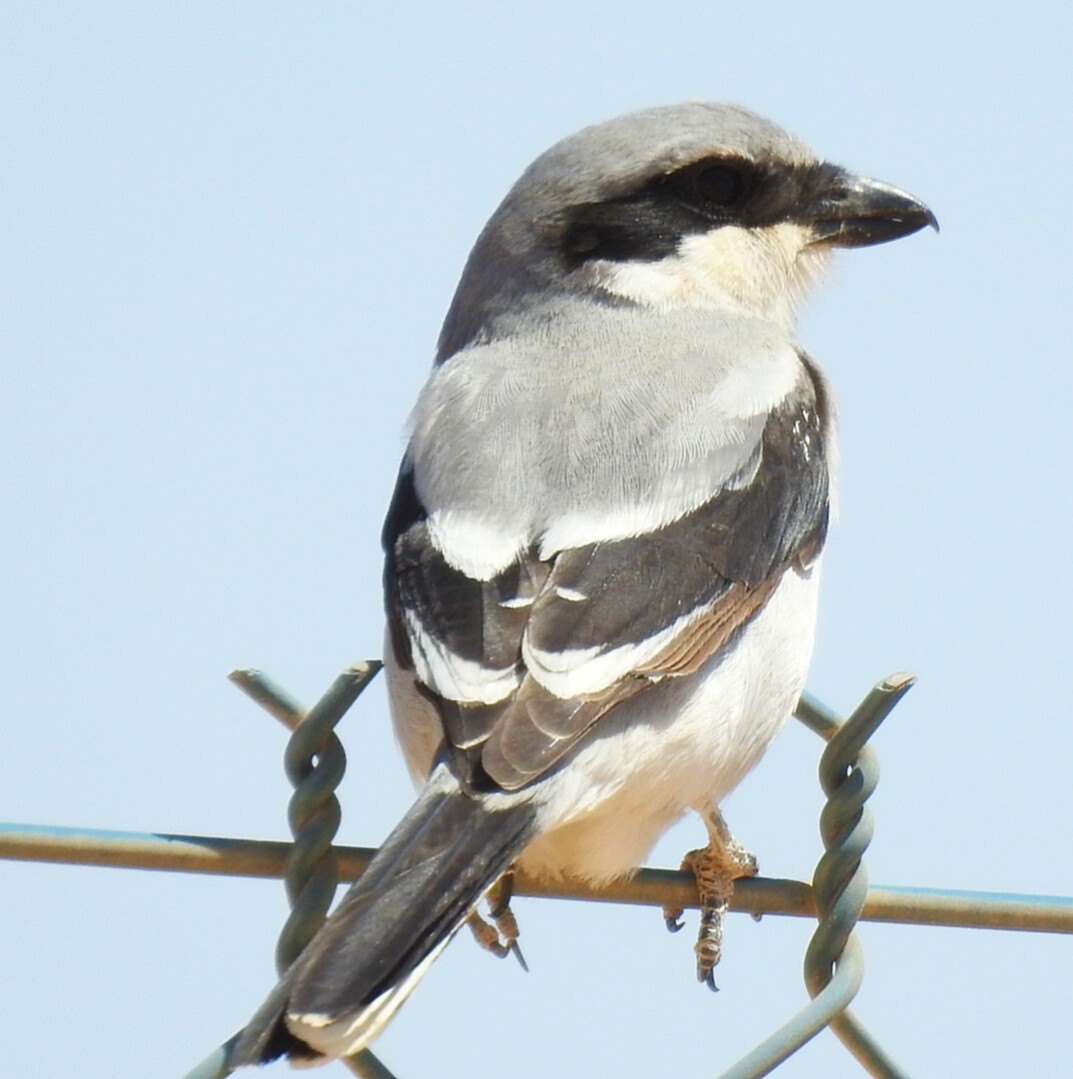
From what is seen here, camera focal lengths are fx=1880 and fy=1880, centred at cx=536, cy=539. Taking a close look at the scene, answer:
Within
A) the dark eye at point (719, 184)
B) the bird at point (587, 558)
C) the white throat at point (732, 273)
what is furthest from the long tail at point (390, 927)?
→ the dark eye at point (719, 184)

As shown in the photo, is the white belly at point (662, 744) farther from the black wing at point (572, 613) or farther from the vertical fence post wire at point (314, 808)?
the vertical fence post wire at point (314, 808)

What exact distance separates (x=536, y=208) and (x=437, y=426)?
868 millimetres

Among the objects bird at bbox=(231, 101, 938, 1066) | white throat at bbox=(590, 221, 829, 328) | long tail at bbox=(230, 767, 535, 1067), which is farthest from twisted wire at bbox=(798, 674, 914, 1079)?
white throat at bbox=(590, 221, 829, 328)

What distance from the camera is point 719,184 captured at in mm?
4160

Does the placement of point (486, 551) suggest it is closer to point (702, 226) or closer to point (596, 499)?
point (596, 499)

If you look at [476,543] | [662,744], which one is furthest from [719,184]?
[662,744]

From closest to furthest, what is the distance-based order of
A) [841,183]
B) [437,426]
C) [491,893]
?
[491,893] → [437,426] → [841,183]

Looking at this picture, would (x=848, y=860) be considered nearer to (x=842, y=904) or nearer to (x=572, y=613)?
(x=842, y=904)

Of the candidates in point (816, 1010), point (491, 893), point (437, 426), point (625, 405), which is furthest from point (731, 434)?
point (816, 1010)

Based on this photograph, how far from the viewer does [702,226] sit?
4.11 metres

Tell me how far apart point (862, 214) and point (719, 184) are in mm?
400

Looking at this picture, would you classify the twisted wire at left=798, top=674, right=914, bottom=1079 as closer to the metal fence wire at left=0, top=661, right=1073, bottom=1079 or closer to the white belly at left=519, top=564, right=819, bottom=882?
the metal fence wire at left=0, top=661, right=1073, bottom=1079

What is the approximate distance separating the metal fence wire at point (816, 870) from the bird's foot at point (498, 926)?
74 centimetres

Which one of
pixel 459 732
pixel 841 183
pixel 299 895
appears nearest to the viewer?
pixel 299 895
